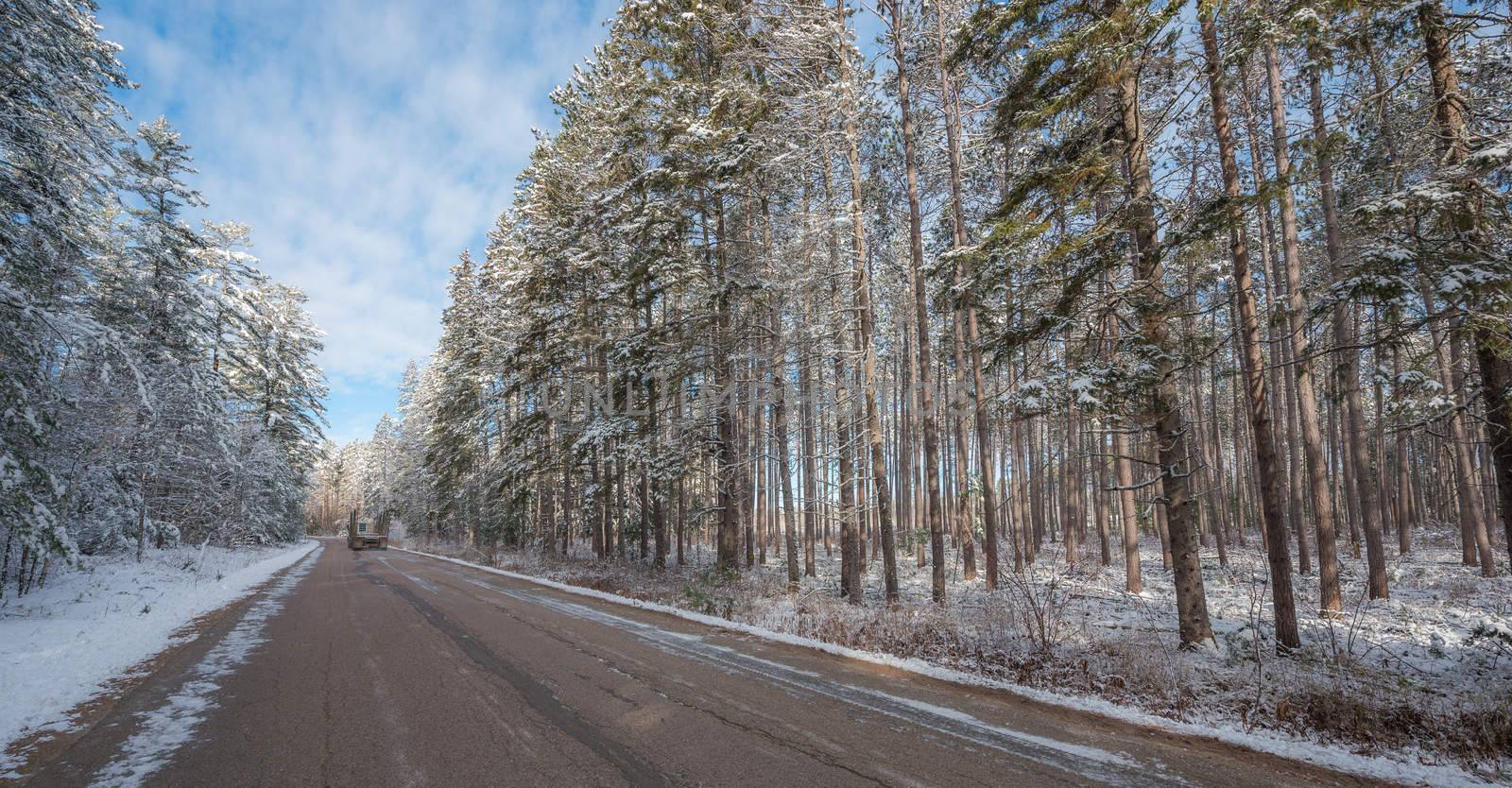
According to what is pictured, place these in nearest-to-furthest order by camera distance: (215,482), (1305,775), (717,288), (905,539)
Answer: (1305,775) → (717,288) → (215,482) → (905,539)

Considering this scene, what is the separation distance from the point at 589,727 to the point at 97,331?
10.1 meters

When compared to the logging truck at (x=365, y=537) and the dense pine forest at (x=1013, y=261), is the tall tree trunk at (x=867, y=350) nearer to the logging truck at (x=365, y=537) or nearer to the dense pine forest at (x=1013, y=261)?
the dense pine forest at (x=1013, y=261)

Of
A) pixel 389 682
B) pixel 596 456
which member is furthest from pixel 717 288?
pixel 389 682

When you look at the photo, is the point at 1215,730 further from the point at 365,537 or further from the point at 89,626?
the point at 365,537

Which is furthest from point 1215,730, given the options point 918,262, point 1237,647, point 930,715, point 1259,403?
point 918,262

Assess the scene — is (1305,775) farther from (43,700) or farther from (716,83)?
(716,83)

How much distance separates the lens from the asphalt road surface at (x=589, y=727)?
3.69 metres

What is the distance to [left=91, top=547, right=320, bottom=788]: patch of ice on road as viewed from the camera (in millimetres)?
3773

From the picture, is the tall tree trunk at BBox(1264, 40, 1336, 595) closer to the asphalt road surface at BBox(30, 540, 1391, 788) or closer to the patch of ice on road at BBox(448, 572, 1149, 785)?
the asphalt road surface at BBox(30, 540, 1391, 788)

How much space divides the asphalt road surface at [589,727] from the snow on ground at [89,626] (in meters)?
0.51

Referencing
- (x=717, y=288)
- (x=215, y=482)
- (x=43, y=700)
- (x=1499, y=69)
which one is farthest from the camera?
(x=215, y=482)

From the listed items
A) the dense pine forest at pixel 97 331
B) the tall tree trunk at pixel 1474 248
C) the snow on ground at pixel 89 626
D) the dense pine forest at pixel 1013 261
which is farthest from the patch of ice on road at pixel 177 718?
the tall tree trunk at pixel 1474 248

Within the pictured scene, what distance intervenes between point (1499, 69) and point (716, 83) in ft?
38.7

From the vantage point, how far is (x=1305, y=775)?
3.73m
